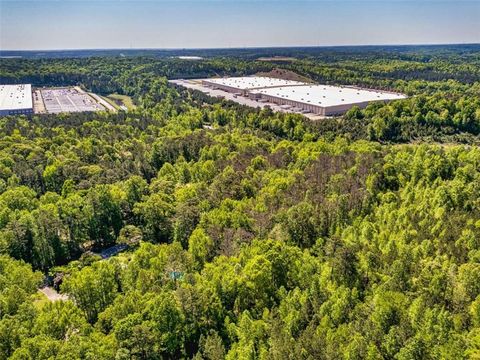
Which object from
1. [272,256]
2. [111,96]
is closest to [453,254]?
[272,256]

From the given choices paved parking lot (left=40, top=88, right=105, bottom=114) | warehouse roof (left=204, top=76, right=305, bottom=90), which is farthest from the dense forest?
warehouse roof (left=204, top=76, right=305, bottom=90)

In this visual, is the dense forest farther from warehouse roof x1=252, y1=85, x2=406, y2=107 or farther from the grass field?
the grass field

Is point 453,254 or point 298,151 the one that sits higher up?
point 298,151

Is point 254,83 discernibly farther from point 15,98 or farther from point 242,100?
point 15,98

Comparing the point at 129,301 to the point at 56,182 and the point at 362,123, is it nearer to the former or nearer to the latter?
the point at 56,182

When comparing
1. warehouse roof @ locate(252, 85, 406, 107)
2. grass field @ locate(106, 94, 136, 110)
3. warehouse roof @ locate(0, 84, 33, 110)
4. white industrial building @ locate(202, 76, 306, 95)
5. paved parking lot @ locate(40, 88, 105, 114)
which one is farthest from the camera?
white industrial building @ locate(202, 76, 306, 95)

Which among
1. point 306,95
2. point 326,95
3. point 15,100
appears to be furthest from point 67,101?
point 326,95

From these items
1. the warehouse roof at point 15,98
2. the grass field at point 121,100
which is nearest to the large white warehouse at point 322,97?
the grass field at point 121,100

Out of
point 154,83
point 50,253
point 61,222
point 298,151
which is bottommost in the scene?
point 50,253
